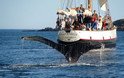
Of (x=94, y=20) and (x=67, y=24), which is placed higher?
(x=94, y=20)

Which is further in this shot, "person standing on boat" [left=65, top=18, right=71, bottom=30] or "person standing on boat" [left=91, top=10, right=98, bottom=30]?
"person standing on boat" [left=65, top=18, right=71, bottom=30]

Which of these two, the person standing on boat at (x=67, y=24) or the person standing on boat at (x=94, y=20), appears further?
the person standing on boat at (x=67, y=24)

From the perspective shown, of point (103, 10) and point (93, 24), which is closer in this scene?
point (93, 24)

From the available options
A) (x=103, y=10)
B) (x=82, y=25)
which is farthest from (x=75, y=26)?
(x=103, y=10)

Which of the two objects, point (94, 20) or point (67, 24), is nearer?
point (94, 20)

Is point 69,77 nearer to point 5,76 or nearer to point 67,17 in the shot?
point 5,76

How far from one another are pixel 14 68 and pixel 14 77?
18.8 ft

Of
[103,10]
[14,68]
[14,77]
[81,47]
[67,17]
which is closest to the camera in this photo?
[14,77]

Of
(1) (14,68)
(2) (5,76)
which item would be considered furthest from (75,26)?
(2) (5,76)

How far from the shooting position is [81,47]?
37250 mm

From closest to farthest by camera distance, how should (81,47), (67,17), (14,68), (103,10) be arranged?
(81,47) → (14,68) → (67,17) → (103,10)

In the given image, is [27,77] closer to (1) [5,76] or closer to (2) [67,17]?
(1) [5,76]

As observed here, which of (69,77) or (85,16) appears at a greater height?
(85,16)

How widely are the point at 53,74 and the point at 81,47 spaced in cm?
294
